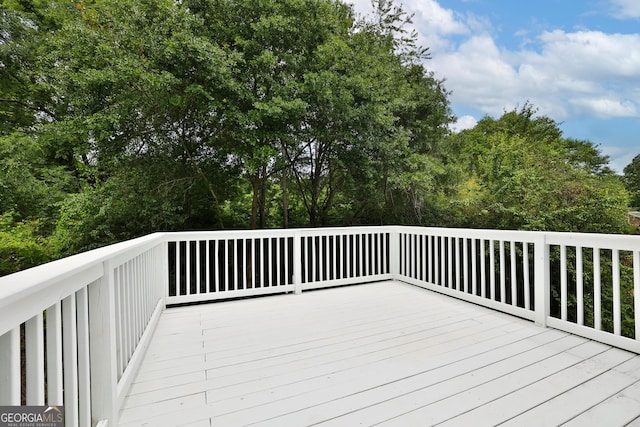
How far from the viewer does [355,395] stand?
1811mm

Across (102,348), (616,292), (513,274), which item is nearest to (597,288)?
(616,292)

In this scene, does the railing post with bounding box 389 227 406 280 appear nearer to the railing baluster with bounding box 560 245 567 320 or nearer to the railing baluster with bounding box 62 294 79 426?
the railing baluster with bounding box 560 245 567 320

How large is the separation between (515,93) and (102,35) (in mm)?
15548

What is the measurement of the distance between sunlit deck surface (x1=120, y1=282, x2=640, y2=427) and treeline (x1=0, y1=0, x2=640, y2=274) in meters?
3.31

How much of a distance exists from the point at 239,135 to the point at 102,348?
4475mm

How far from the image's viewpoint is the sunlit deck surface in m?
1.64

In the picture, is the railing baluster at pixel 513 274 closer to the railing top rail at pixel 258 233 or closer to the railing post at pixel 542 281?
the railing post at pixel 542 281

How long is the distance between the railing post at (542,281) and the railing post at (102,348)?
326 cm

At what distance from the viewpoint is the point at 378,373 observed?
2.05m

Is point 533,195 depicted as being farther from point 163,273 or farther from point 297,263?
point 163,273

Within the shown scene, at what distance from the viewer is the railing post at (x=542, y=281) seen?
2863 millimetres

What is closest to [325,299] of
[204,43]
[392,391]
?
[392,391]

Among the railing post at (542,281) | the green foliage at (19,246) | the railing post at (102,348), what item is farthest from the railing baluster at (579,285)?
the green foliage at (19,246)

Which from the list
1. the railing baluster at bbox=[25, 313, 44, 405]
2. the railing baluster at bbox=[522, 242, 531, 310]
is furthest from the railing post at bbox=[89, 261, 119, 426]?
the railing baluster at bbox=[522, 242, 531, 310]
